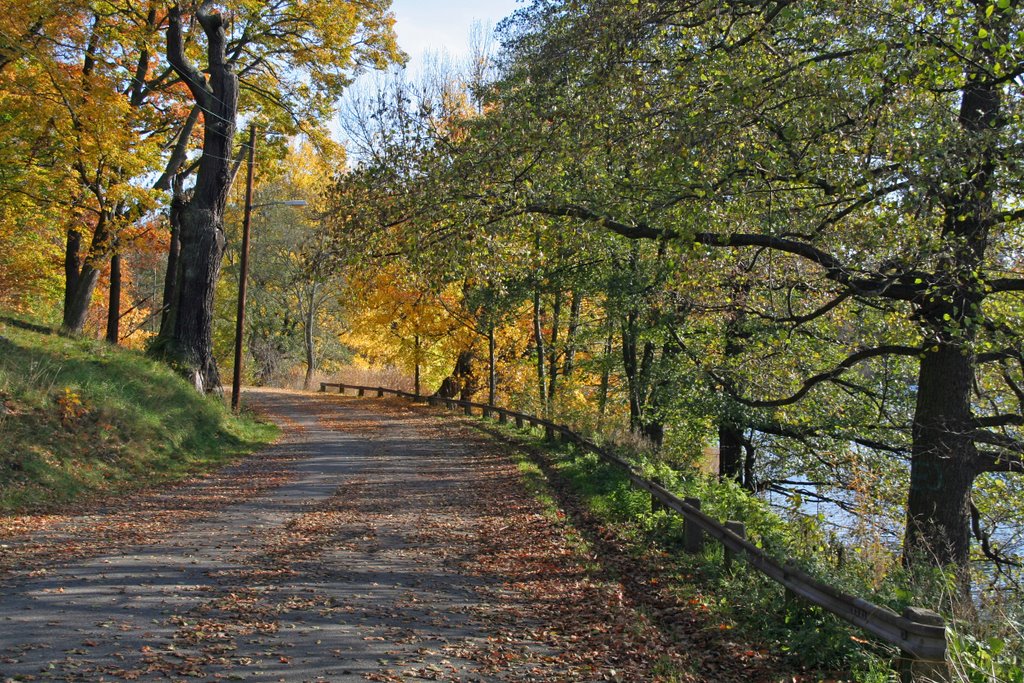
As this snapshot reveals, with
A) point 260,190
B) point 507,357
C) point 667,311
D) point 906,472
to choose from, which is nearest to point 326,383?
Answer: point 260,190

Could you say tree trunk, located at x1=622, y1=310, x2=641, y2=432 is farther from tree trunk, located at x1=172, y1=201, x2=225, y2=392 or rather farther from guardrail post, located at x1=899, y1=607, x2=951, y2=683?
guardrail post, located at x1=899, y1=607, x2=951, y2=683

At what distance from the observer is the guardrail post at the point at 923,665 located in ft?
17.3

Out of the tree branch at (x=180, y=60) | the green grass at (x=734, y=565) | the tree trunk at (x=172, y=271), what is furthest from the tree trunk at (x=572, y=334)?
the green grass at (x=734, y=565)

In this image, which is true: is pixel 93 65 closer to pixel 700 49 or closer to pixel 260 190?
pixel 700 49

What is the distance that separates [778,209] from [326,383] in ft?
140

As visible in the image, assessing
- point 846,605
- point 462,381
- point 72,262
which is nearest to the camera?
point 846,605

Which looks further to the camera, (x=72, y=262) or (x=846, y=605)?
(x=72, y=262)

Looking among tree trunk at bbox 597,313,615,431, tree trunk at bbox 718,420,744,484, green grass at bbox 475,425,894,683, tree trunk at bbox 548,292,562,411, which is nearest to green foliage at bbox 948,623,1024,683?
green grass at bbox 475,425,894,683

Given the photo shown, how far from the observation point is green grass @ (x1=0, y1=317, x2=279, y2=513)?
1192 centimetres

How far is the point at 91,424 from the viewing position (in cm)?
1452

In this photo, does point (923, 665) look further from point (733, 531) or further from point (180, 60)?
point (180, 60)

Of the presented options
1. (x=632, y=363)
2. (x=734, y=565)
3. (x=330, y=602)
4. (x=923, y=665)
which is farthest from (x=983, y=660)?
(x=632, y=363)

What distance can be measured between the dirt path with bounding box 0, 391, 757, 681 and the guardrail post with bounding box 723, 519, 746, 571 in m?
1.23

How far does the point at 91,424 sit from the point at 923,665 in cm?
1355
